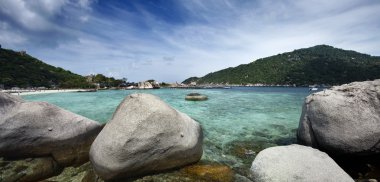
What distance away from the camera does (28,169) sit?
6516 mm

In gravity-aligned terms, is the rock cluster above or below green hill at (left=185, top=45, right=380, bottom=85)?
below

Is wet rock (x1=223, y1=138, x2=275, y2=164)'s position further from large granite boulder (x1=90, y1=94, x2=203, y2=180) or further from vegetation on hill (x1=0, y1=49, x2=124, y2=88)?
vegetation on hill (x1=0, y1=49, x2=124, y2=88)

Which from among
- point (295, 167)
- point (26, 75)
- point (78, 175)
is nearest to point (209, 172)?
point (295, 167)

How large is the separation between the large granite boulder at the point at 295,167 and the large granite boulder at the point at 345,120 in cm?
159

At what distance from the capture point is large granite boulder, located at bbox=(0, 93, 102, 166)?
22.0ft

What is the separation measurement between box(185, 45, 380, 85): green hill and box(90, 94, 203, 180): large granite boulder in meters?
123

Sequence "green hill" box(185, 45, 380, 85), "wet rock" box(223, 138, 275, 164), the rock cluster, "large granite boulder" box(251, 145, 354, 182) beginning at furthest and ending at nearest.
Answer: "green hill" box(185, 45, 380, 85)
"wet rock" box(223, 138, 275, 164)
the rock cluster
"large granite boulder" box(251, 145, 354, 182)

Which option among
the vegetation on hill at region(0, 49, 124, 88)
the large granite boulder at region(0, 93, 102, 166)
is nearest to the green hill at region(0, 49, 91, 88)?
the vegetation on hill at region(0, 49, 124, 88)

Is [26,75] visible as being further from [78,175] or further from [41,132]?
[78,175]

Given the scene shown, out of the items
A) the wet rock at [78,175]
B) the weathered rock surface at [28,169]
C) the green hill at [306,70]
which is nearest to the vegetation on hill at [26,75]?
the weathered rock surface at [28,169]

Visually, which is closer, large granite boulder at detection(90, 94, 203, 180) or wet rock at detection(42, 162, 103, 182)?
large granite boulder at detection(90, 94, 203, 180)

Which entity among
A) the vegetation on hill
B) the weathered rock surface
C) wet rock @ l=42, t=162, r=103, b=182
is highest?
the vegetation on hill

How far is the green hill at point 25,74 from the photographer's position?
85.0m

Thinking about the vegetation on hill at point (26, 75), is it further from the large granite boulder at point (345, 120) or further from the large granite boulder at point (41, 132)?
the large granite boulder at point (345, 120)
